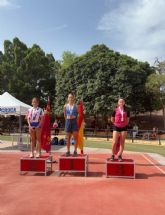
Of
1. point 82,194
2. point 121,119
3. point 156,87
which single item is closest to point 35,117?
point 121,119

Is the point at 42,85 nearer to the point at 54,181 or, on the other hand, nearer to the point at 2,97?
the point at 2,97

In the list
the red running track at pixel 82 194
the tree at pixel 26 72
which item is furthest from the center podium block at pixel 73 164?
the tree at pixel 26 72

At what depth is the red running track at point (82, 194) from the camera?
721 centimetres

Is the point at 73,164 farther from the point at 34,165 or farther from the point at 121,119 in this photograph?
the point at 121,119

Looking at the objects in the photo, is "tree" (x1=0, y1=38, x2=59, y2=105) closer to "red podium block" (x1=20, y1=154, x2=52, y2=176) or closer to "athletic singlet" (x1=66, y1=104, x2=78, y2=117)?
"athletic singlet" (x1=66, y1=104, x2=78, y2=117)

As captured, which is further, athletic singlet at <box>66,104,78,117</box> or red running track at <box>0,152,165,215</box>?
athletic singlet at <box>66,104,78,117</box>

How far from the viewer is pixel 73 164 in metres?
11.2

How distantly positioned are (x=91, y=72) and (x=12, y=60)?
597 inches

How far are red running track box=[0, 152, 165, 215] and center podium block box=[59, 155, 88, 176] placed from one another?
199mm

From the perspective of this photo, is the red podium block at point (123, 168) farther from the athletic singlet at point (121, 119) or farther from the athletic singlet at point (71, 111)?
the athletic singlet at point (71, 111)

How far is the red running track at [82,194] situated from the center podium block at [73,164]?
0.20 meters

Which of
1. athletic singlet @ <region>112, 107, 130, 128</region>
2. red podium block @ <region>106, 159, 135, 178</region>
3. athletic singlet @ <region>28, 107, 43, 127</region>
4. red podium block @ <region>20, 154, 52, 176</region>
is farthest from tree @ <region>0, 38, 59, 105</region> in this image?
red podium block @ <region>106, 159, 135, 178</region>

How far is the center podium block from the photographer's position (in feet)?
36.7

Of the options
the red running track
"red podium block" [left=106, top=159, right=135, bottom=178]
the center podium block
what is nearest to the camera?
the red running track
